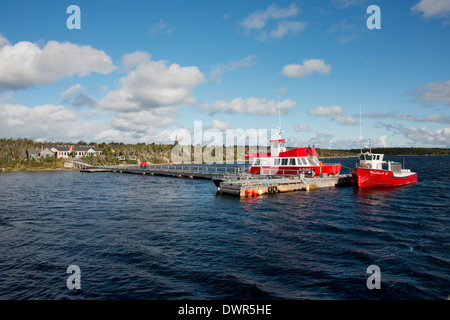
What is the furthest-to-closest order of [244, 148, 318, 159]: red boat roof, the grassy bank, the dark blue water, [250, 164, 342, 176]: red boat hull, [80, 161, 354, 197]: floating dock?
the grassy bank
[244, 148, 318, 159]: red boat roof
[250, 164, 342, 176]: red boat hull
[80, 161, 354, 197]: floating dock
the dark blue water

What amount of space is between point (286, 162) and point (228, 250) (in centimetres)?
3119

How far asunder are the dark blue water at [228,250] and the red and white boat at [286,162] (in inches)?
589

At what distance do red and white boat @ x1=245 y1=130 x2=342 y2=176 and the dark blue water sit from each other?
14961 millimetres

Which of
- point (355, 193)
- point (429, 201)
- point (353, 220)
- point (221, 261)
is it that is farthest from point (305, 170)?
point (221, 261)

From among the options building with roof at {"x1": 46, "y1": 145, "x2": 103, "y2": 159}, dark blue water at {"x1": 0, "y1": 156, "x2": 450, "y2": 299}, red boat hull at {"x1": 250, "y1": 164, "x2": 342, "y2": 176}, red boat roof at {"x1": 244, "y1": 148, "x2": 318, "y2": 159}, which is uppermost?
building with roof at {"x1": 46, "y1": 145, "x2": 103, "y2": 159}

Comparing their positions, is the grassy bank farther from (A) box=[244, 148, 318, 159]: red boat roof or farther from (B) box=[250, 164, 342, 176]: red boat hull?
(B) box=[250, 164, 342, 176]: red boat hull

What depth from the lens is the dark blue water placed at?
11.6 m

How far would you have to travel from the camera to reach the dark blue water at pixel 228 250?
11570 mm

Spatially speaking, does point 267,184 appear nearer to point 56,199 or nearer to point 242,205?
point 242,205

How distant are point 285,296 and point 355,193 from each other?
31.4m

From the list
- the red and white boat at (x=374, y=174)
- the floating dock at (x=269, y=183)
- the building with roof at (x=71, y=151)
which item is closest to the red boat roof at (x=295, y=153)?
the floating dock at (x=269, y=183)

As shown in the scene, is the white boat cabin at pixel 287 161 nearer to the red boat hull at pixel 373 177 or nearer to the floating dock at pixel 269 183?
the floating dock at pixel 269 183

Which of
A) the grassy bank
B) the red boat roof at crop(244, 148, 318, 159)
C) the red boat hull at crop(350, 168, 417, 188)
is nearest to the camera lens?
the red boat hull at crop(350, 168, 417, 188)

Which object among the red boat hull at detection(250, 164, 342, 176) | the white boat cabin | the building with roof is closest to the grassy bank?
the building with roof
